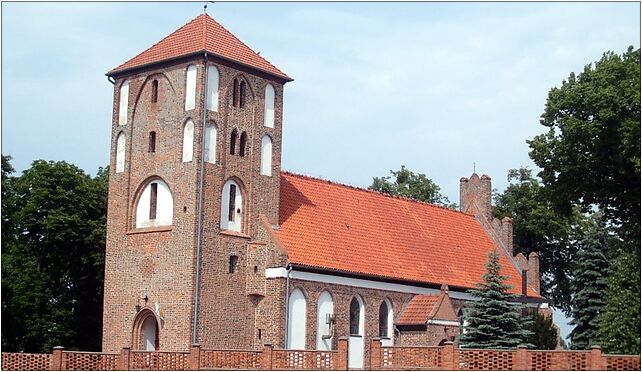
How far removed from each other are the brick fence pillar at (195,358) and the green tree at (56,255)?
47.2 feet

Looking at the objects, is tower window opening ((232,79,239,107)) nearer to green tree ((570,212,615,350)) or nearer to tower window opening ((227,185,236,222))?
tower window opening ((227,185,236,222))

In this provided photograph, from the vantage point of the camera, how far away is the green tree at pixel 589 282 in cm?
4638

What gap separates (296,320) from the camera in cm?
3528

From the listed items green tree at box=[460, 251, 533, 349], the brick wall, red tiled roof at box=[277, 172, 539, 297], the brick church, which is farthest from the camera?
red tiled roof at box=[277, 172, 539, 297]

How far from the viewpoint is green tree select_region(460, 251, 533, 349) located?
115ft

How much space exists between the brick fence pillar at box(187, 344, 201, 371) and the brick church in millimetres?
4408

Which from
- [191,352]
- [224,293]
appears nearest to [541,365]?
[191,352]

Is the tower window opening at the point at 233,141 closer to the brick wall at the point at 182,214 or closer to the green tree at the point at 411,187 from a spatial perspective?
the brick wall at the point at 182,214

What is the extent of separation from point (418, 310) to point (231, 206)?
797 centimetres

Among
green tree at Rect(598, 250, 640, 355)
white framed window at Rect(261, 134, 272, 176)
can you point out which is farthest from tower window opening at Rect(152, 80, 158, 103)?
green tree at Rect(598, 250, 640, 355)

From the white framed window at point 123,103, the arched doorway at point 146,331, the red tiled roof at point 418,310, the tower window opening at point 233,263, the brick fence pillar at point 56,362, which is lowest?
the brick fence pillar at point 56,362

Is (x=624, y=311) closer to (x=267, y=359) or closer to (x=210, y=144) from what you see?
(x=267, y=359)

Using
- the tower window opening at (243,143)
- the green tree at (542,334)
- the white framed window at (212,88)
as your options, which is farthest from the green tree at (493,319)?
the white framed window at (212,88)

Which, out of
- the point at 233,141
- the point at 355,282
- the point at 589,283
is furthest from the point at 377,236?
the point at 589,283
